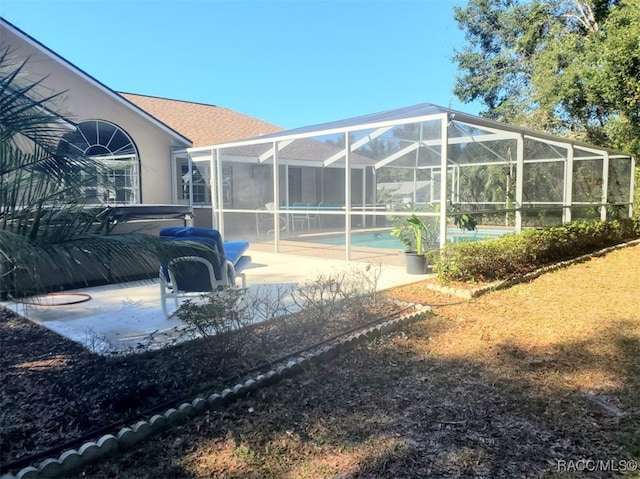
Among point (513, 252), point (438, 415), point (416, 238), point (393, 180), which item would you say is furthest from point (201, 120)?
point (438, 415)

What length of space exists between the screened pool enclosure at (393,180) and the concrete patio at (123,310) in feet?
4.12

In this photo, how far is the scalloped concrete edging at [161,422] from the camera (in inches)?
85.7

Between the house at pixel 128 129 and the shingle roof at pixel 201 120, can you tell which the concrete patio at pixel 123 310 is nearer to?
the house at pixel 128 129

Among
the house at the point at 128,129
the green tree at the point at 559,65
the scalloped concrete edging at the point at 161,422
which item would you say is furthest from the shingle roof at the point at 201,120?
the scalloped concrete edging at the point at 161,422

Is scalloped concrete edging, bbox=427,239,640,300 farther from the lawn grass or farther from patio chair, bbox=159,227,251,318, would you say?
Result: patio chair, bbox=159,227,251,318

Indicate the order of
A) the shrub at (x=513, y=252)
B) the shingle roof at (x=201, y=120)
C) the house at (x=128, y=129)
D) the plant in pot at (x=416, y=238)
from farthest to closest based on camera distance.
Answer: the shingle roof at (x=201, y=120) < the house at (x=128, y=129) < the plant in pot at (x=416, y=238) < the shrub at (x=513, y=252)

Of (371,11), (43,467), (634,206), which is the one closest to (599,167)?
(634,206)

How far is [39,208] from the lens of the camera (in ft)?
9.02

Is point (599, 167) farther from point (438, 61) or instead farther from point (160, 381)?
point (160, 381)

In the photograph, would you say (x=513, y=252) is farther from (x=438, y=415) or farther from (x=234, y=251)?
Answer: (x=438, y=415)

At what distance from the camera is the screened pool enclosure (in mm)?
8984

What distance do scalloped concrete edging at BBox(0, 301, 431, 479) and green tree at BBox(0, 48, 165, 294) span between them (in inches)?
38.2

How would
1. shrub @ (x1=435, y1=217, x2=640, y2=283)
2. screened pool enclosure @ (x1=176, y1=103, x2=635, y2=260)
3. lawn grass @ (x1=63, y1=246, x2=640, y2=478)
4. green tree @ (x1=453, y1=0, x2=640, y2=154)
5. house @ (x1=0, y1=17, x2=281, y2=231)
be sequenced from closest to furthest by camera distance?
lawn grass @ (x1=63, y1=246, x2=640, y2=478), shrub @ (x1=435, y1=217, x2=640, y2=283), screened pool enclosure @ (x1=176, y1=103, x2=635, y2=260), house @ (x1=0, y1=17, x2=281, y2=231), green tree @ (x1=453, y1=0, x2=640, y2=154)

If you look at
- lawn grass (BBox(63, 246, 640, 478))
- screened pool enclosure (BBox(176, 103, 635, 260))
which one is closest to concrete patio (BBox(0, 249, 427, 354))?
screened pool enclosure (BBox(176, 103, 635, 260))
